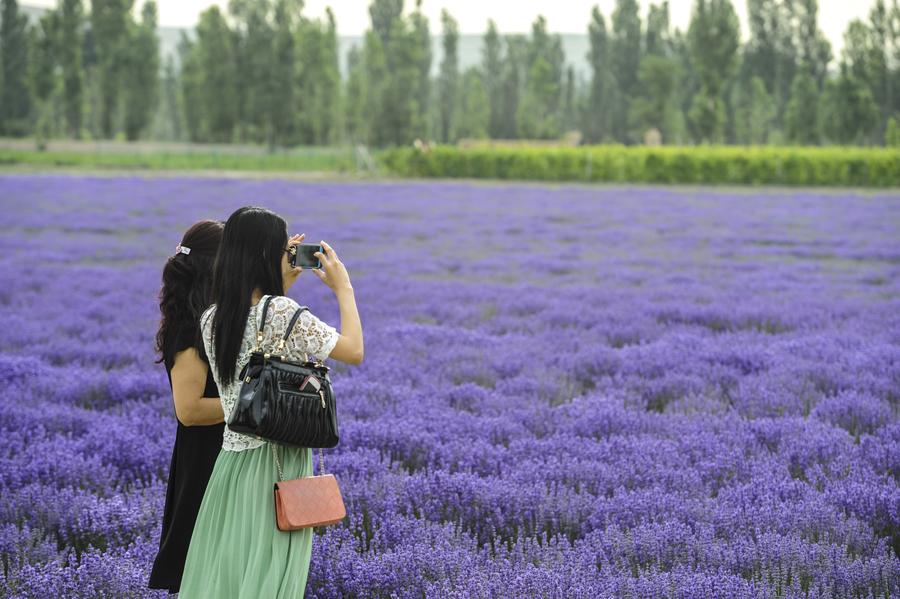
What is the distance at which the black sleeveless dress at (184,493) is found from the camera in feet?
10.5

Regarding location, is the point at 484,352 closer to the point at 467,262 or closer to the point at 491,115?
the point at 467,262

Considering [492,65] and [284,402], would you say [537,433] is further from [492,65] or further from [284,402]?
[492,65]

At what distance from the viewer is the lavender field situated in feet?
12.5

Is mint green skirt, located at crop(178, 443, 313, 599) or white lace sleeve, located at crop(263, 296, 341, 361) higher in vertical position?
white lace sleeve, located at crop(263, 296, 341, 361)

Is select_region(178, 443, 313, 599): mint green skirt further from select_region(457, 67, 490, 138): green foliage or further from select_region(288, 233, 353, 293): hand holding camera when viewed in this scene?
select_region(457, 67, 490, 138): green foliage

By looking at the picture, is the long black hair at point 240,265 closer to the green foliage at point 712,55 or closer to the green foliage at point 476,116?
the green foliage at point 712,55

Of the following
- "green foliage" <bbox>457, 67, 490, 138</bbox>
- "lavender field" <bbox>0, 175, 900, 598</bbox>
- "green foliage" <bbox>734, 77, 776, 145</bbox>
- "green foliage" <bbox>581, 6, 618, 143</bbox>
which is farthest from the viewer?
"green foliage" <bbox>581, 6, 618, 143</bbox>

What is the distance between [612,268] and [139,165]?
4127cm

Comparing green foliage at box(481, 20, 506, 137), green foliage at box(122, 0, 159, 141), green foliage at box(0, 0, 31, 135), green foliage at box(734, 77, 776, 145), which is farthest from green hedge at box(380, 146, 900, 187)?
green foliage at box(481, 20, 506, 137)

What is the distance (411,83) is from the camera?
62000mm

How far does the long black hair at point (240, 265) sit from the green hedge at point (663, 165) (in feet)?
136

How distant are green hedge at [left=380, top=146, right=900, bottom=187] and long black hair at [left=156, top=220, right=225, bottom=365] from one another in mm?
41091

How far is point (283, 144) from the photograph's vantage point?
6272 centimetres

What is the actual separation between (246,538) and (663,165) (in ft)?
137
